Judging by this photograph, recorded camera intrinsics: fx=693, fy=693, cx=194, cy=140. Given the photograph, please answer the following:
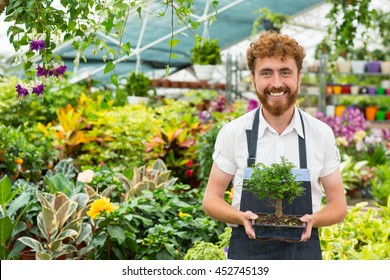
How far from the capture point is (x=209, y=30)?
12664 millimetres

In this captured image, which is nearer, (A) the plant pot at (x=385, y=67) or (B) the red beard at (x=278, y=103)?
(B) the red beard at (x=278, y=103)

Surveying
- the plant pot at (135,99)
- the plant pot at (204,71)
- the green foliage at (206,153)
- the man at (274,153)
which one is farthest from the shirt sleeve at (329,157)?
the plant pot at (204,71)

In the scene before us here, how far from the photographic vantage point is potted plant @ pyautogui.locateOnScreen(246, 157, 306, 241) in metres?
1.81

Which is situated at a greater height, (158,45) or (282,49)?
(158,45)

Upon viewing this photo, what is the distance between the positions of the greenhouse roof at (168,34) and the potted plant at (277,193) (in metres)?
8.04

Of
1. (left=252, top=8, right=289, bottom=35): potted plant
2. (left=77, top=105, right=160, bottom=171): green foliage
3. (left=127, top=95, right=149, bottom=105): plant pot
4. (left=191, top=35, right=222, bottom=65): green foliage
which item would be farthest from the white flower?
(left=252, top=8, right=289, bottom=35): potted plant

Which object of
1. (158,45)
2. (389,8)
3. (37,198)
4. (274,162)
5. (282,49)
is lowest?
(37,198)

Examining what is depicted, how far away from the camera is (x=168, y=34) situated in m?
11.1

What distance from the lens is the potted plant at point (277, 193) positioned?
5.93 ft

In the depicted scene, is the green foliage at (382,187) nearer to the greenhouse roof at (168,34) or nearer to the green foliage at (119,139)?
the green foliage at (119,139)
